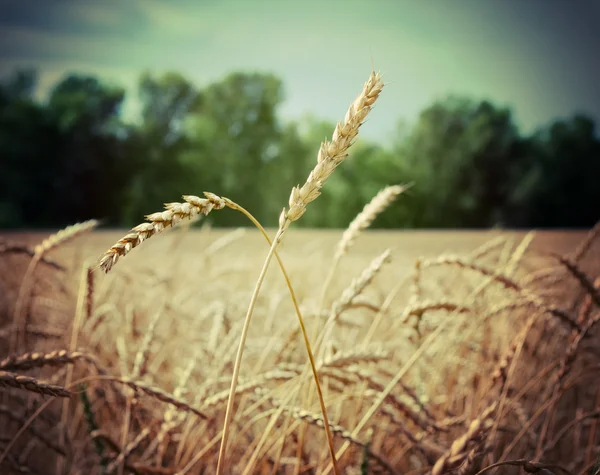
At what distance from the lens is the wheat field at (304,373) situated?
0.97m

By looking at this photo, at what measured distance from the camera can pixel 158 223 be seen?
649 mm

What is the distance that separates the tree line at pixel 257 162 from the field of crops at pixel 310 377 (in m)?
28.3

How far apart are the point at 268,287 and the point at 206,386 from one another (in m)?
2.27

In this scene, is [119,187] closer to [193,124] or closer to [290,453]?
[193,124]

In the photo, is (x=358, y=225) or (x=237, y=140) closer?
(x=358, y=225)

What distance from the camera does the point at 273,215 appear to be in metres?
33.6

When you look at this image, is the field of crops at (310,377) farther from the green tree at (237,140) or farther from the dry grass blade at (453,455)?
the green tree at (237,140)

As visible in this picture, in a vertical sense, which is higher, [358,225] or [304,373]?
[358,225]

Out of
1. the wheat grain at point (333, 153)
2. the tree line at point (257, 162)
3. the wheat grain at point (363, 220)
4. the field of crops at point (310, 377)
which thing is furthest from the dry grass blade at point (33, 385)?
the tree line at point (257, 162)

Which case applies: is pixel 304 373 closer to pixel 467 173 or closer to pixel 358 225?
pixel 358 225

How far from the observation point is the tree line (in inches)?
1245

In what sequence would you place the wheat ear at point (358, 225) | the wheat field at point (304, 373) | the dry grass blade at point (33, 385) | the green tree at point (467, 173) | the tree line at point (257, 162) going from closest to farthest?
the dry grass blade at point (33, 385)
the wheat field at point (304, 373)
the wheat ear at point (358, 225)
the tree line at point (257, 162)
the green tree at point (467, 173)

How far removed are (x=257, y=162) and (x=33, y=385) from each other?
118ft

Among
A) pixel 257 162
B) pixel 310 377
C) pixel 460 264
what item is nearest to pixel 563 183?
pixel 257 162
